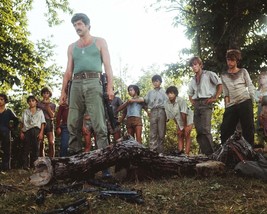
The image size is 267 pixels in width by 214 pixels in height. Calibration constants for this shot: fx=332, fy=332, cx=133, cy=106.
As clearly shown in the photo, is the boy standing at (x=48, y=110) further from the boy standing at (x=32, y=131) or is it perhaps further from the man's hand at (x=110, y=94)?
the man's hand at (x=110, y=94)

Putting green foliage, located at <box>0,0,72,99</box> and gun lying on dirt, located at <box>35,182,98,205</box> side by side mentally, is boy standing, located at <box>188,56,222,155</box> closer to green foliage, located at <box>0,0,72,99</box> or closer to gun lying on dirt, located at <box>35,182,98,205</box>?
gun lying on dirt, located at <box>35,182,98,205</box>

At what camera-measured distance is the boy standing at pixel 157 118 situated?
833cm

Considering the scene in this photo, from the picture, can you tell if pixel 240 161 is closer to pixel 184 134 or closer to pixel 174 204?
pixel 174 204

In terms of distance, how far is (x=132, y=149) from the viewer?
4832 millimetres

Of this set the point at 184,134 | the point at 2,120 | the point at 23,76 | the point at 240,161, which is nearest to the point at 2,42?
the point at 23,76

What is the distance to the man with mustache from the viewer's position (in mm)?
4949

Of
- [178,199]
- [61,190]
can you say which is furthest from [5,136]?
[178,199]

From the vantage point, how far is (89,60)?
498 cm

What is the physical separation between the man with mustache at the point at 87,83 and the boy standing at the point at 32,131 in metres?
3.08

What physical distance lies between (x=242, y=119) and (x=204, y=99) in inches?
44.0

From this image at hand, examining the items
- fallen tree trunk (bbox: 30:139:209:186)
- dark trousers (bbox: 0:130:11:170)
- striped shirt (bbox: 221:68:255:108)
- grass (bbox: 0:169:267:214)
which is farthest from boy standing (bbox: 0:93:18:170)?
striped shirt (bbox: 221:68:255:108)

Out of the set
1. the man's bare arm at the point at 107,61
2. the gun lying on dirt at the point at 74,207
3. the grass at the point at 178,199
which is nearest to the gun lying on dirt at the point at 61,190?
the grass at the point at 178,199

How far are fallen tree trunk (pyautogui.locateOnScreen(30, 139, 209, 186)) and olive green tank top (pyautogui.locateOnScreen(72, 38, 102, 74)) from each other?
121 cm

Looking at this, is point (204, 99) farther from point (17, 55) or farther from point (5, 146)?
point (17, 55)
